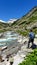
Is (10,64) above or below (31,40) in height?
below

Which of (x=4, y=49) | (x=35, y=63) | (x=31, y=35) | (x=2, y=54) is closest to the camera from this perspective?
(x=35, y=63)

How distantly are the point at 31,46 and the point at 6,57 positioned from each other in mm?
4434

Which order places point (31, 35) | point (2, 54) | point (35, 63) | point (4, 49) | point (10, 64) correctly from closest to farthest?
1. point (35, 63)
2. point (10, 64)
3. point (31, 35)
4. point (2, 54)
5. point (4, 49)

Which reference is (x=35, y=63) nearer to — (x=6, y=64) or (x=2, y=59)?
(x=6, y=64)

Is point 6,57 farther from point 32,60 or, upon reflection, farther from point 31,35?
point 32,60

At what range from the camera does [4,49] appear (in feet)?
130

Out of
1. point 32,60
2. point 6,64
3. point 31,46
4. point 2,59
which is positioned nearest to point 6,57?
point 2,59

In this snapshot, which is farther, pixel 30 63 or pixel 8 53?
pixel 8 53

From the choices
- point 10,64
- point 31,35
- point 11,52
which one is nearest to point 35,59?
point 10,64

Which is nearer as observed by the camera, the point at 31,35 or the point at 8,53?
the point at 31,35

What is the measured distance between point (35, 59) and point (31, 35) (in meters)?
11.7

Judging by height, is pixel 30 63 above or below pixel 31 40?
below

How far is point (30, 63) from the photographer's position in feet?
64.9

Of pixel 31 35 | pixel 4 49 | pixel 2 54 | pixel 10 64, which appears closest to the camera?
pixel 10 64
